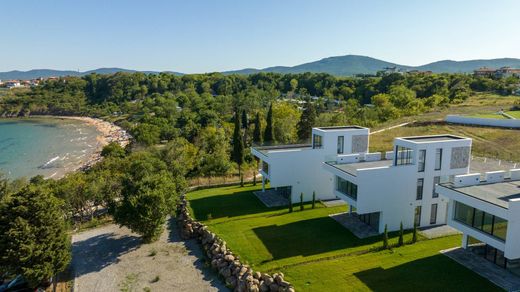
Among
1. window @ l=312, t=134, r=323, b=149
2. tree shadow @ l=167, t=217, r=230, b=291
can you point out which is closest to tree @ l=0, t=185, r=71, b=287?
tree shadow @ l=167, t=217, r=230, b=291

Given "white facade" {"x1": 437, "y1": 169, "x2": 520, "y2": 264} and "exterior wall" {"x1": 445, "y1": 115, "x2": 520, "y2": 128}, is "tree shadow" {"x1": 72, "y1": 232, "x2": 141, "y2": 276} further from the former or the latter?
"exterior wall" {"x1": 445, "y1": 115, "x2": 520, "y2": 128}

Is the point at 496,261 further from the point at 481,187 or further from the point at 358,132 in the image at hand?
the point at 358,132

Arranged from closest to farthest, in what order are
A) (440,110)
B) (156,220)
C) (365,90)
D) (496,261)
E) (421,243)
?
(496,261) < (421,243) < (156,220) < (440,110) < (365,90)

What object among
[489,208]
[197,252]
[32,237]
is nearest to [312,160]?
[197,252]

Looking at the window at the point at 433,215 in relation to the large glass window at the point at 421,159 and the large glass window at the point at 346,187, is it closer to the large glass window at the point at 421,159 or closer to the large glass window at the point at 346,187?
the large glass window at the point at 421,159

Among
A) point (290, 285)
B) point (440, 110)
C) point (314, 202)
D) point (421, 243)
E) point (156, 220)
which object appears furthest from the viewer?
point (440, 110)

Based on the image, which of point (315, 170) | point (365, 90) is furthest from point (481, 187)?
point (365, 90)
